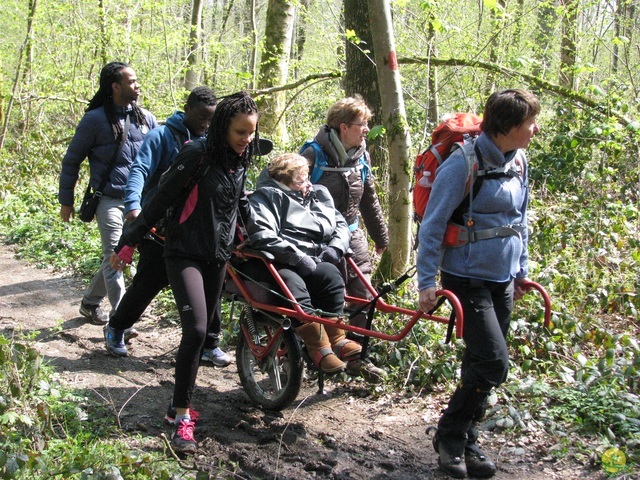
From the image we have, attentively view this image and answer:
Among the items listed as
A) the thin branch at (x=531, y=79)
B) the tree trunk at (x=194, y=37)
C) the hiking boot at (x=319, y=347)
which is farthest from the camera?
the tree trunk at (x=194, y=37)

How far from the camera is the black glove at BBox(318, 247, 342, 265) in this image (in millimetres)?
5016

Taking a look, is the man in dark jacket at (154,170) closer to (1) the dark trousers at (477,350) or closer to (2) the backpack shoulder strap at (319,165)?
(2) the backpack shoulder strap at (319,165)

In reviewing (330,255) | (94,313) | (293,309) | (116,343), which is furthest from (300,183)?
(94,313)

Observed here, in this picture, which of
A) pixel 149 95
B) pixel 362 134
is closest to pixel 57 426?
pixel 362 134

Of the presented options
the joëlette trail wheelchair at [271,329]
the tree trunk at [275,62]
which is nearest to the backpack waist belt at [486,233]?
the joëlette trail wheelchair at [271,329]

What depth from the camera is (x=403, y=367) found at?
5.29 meters

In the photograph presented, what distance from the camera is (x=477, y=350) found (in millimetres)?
3623

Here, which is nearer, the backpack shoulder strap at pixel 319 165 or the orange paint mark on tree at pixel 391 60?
the backpack shoulder strap at pixel 319 165

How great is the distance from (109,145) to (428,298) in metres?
3.50

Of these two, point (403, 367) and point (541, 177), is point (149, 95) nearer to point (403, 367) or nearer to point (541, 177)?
point (541, 177)

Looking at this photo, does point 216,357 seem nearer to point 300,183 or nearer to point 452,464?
point 300,183

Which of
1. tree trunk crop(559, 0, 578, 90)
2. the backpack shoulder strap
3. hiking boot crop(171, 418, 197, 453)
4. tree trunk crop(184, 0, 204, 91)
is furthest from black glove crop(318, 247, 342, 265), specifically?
tree trunk crop(184, 0, 204, 91)

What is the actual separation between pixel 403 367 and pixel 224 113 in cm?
240

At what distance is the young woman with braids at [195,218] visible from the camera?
13.5 feet
